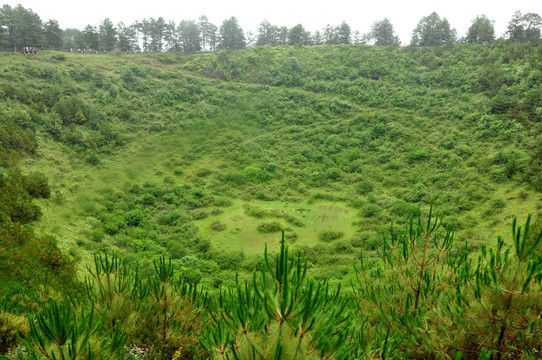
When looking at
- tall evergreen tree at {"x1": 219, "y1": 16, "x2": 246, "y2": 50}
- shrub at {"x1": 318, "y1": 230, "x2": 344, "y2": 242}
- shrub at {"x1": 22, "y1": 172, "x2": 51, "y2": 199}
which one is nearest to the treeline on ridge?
tall evergreen tree at {"x1": 219, "y1": 16, "x2": 246, "y2": 50}

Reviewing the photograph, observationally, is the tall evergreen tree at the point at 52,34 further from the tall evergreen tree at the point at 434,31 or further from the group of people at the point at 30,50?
the tall evergreen tree at the point at 434,31

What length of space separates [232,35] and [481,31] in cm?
4279

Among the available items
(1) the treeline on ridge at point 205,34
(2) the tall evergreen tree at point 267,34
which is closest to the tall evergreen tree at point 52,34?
(1) the treeline on ridge at point 205,34

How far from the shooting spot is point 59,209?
54.1 feet

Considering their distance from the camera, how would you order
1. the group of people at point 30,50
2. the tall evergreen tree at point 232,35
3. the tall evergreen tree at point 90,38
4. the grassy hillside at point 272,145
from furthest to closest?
the tall evergreen tree at point 232,35, the tall evergreen tree at point 90,38, the group of people at point 30,50, the grassy hillside at point 272,145

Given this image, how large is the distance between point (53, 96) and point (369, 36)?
55.9 m

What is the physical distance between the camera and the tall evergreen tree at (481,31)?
48219 mm

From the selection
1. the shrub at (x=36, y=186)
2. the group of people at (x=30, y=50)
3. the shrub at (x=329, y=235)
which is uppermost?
the group of people at (x=30, y=50)

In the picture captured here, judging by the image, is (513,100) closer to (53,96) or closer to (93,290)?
(93,290)

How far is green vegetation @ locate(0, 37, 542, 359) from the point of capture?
10.4ft

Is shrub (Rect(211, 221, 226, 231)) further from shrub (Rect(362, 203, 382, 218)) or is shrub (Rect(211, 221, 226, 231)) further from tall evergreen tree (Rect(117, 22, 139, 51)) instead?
tall evergreen tree (Rect(117, 22, 139, 51))

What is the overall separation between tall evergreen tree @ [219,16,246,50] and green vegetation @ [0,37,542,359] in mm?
9603

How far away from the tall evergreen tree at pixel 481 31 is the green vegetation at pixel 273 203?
7.03 metres

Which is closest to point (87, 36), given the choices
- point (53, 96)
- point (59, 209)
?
point (53, 96)
